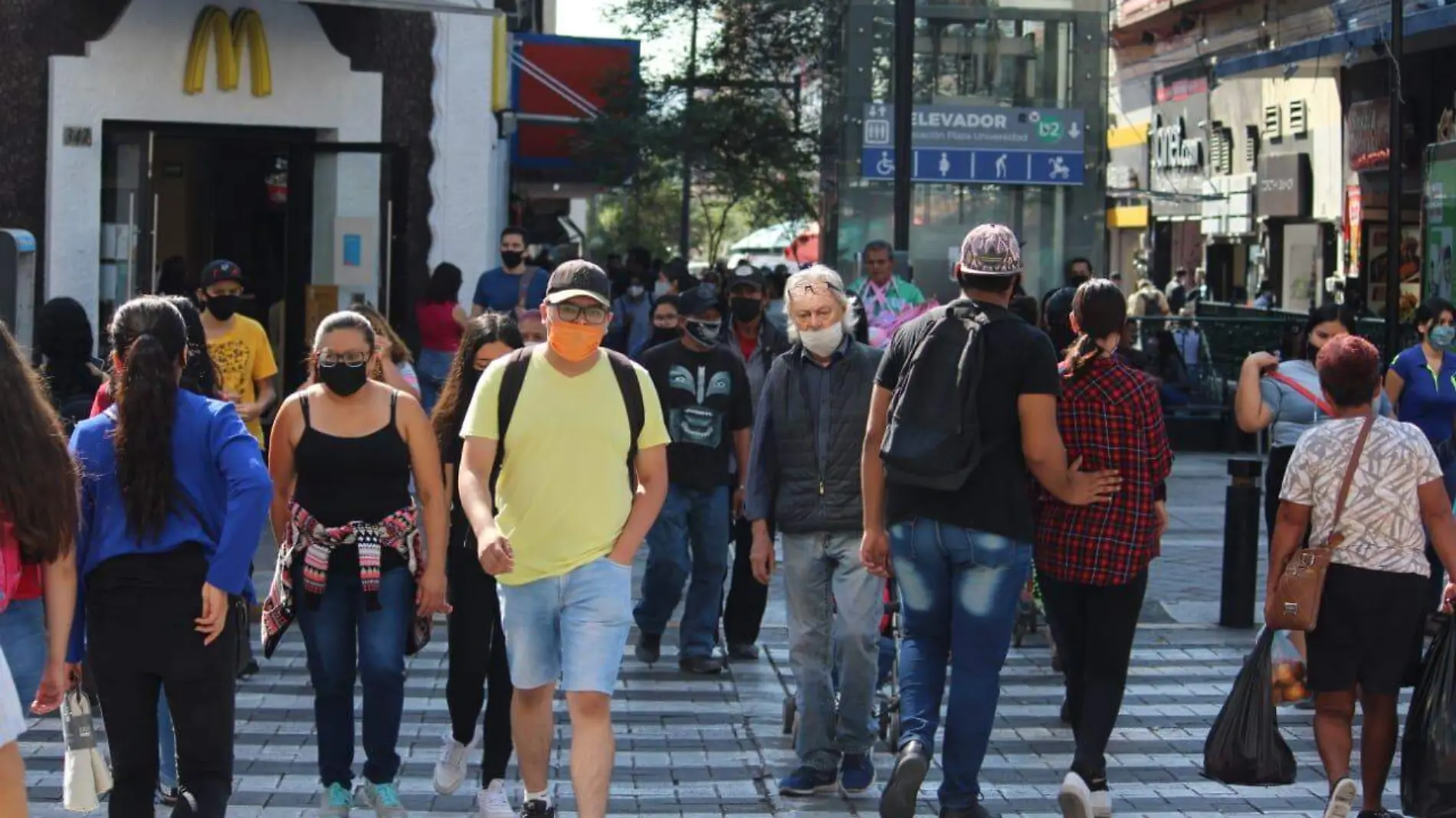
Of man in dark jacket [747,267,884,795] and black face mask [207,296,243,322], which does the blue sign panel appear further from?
man in dark jacket [747,267,884,795]

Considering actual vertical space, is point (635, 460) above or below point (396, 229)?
below

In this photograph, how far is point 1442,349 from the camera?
10117mm

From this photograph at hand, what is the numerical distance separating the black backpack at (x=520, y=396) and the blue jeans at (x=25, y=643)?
1433 mm

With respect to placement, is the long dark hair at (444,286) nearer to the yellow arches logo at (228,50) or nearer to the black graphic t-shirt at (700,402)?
the yellow arches logo at (228,50)

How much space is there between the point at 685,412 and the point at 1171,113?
36141mm

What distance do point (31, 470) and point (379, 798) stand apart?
6.79 feet

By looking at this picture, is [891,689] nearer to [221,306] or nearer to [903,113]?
[221,306]

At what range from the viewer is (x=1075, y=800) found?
657cm

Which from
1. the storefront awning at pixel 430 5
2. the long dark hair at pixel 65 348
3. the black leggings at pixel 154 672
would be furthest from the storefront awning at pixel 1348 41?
the black leggings at pixel 154 672

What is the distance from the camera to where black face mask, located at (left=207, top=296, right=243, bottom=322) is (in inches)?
375

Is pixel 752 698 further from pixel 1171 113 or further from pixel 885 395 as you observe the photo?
pixel 1171 113

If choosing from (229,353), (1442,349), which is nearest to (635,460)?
(229,353)

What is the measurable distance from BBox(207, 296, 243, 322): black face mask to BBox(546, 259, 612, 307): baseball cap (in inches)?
141

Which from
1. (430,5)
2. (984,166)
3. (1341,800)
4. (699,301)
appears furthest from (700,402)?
(984,166)
